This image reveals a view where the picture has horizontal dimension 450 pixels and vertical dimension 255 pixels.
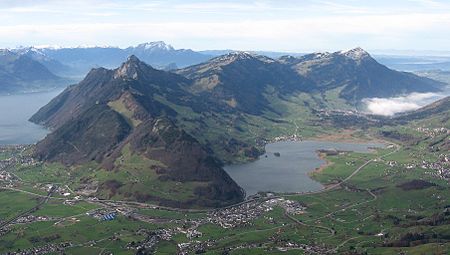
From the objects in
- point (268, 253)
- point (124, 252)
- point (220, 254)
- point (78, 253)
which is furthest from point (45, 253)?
point (268, 253)

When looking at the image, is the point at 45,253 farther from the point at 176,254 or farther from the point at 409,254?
the point at 409,254

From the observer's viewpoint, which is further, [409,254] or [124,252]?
[124,252]

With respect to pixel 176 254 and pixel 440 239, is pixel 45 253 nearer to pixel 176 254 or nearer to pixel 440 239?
pixel 176 254

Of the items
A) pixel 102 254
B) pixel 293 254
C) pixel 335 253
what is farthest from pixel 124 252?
pixel 335 253

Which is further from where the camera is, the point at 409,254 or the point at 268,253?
the point at 268,253

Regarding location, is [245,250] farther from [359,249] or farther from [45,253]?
[45,253]

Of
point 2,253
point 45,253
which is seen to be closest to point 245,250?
point 45,253
